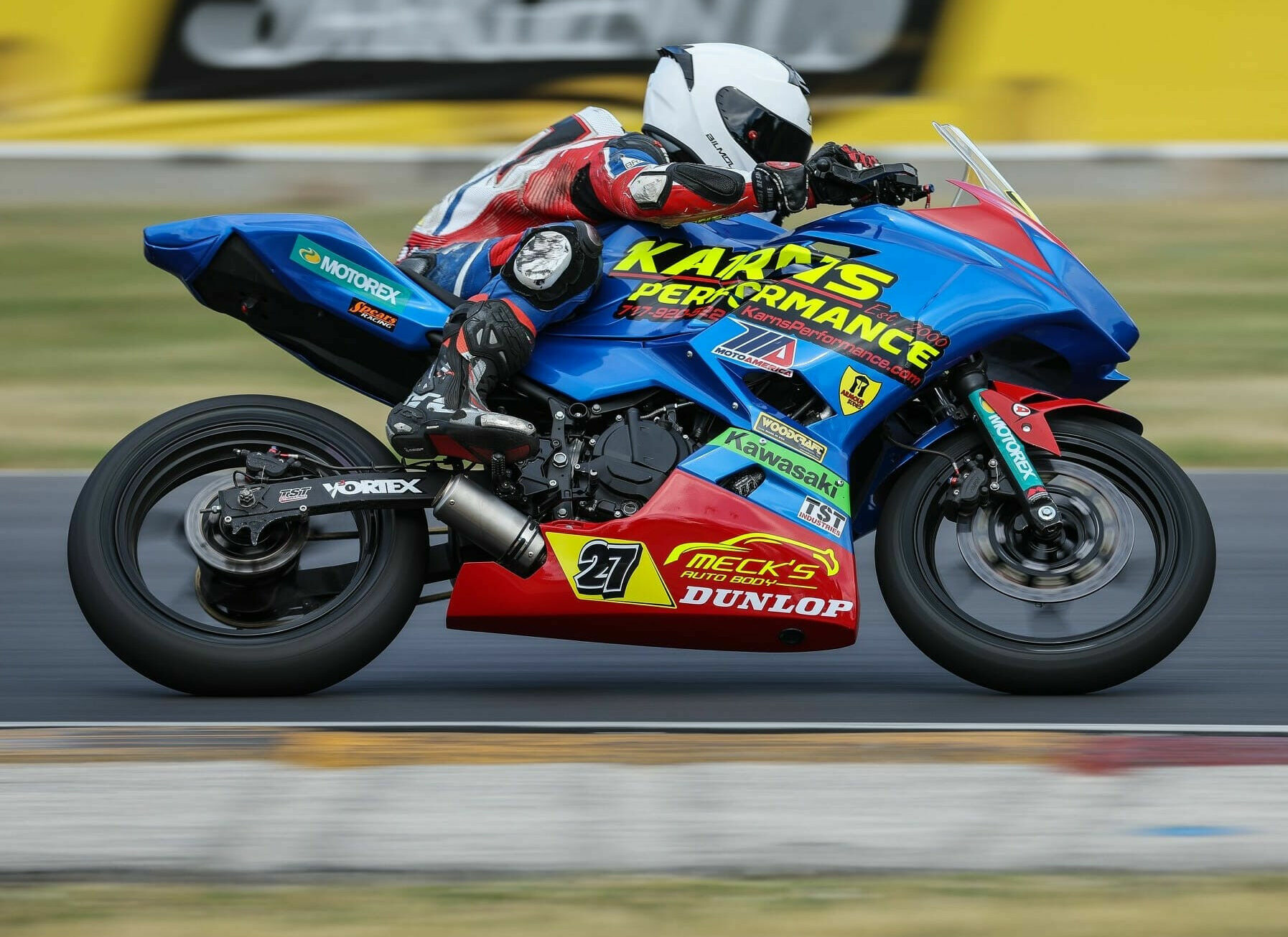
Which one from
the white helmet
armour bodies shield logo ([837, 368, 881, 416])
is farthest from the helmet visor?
armour bodies shield logo ([837, 368, 881, 416])

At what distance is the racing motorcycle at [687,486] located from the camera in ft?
15.4

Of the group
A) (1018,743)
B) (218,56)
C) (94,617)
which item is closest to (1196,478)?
(1018,743)

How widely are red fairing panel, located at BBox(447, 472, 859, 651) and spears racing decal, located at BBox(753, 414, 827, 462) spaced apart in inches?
7.1

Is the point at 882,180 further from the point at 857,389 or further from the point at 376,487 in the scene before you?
the point at 376,487

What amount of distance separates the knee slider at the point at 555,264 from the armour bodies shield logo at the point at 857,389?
0.65 metres

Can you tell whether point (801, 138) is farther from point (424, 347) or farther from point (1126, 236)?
point (1126, 236)

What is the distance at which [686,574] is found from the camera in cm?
467

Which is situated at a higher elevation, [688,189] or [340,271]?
[688,189]

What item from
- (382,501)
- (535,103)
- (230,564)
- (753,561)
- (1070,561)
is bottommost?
(535,103)

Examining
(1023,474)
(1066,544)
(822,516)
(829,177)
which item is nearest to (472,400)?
(822,516)

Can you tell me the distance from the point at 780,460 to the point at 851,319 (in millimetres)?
384

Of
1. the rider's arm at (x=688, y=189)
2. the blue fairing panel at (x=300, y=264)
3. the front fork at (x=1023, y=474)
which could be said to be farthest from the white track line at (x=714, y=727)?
the rider's arm at (x=688, y=189)

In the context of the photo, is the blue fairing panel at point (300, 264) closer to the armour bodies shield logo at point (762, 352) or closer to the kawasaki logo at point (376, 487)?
the kawasaki logo at point (376, 487)

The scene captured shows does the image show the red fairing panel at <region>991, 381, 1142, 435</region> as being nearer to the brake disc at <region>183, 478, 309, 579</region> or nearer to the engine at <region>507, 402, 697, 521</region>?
the engine at <region>507, 402, 697, 521</region>
